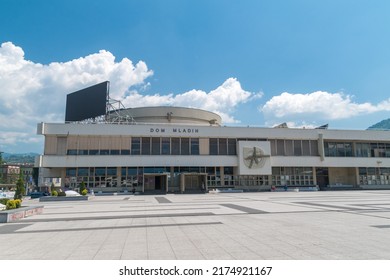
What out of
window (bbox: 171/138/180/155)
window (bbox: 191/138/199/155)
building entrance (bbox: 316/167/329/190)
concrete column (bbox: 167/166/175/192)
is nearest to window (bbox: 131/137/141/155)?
window (bbox: 171/138/180/155)

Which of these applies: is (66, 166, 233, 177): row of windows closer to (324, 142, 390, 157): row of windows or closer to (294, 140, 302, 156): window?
(294, 140, 302, 156): window

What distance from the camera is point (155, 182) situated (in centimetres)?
4291

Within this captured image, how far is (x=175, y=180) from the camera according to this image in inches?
1713

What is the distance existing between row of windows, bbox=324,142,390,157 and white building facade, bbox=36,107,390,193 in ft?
0.56

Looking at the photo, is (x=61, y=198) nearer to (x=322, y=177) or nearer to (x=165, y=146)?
(x=165, y=146)

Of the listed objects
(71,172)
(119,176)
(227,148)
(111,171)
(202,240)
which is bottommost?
(202,240)

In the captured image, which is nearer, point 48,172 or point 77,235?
point 77,235

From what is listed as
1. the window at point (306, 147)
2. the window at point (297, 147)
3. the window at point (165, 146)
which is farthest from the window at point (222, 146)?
the window at point (306, 147)

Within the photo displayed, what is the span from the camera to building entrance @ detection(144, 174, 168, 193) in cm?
4228

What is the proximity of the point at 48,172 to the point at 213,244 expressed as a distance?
4145 cm

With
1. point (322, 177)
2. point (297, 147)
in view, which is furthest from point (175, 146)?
point (322, 177)

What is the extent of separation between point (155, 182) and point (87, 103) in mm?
18047

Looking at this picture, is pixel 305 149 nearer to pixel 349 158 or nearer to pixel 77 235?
pixel 349 158
